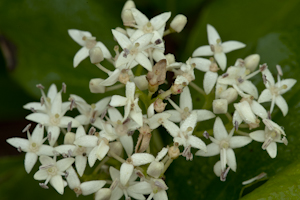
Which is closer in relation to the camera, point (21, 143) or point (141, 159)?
Answer: point (141, 159)

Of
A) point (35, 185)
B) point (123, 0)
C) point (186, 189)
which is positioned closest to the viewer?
point (186, 189)

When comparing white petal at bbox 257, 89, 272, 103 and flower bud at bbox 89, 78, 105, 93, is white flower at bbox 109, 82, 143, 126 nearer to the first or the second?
flower bud at bbox 89, 78, 105, 93

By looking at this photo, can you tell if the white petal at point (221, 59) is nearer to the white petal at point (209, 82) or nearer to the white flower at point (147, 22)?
the white petal at point (209, 82)

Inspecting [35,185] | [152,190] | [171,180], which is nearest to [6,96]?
[35,185]

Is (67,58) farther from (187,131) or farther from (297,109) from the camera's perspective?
(297,109)

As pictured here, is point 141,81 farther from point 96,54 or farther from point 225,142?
point 225,142

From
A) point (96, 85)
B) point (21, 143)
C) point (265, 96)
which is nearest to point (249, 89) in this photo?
point (265, 96)

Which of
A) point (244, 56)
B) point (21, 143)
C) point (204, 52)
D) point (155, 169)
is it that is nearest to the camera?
point (155, 169)

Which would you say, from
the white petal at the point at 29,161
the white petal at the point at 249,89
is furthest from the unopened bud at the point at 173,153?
the white petal at the point at 29,161
